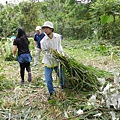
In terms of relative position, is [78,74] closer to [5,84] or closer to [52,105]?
[52,105]

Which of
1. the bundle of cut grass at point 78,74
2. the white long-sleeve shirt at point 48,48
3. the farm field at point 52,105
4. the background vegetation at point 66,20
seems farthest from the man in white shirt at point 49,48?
the background vegetation at point 66,20

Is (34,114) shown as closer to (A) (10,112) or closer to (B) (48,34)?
(A) (10,112)

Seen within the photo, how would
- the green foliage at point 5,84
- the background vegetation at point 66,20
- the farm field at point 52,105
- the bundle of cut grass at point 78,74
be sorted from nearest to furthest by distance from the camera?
the farm field at point 52,105, the bundle of cut grass at point 78,74, the green foliage at point 5,84, the background vegetation at point 66,20

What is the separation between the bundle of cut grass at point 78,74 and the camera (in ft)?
11.7

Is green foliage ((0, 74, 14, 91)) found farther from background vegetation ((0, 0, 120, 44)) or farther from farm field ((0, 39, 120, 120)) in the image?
background vegetation ((0, 0, 120, 44))

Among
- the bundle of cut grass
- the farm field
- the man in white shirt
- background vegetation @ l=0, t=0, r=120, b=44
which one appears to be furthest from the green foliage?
background vegetation @ l=0, t=0, r=120, b=44

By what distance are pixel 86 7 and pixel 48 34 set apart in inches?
491

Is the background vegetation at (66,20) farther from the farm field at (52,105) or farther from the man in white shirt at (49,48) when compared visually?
the man in white shirt at (49,48)

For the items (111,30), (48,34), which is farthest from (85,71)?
(111,30)

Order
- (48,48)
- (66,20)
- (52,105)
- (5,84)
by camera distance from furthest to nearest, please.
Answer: (66,20) → (5,84) → (48,48) → (52,105)

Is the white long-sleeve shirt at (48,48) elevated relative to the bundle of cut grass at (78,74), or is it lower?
elevated

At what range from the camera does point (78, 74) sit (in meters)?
3.64

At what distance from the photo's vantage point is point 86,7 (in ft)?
51.2

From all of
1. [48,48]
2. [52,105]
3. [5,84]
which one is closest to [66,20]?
[5,84]
